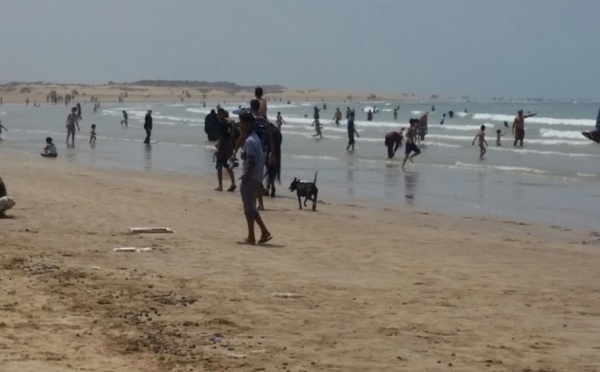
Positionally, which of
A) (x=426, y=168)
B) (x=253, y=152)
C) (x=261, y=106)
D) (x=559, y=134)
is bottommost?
(x=426, y=168)

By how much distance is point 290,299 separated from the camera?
7531mm

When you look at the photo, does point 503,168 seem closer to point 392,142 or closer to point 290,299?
point 392,142

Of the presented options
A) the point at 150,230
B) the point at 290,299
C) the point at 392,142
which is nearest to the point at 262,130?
the point at 150,230

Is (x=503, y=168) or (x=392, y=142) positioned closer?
(x=503, y=168)

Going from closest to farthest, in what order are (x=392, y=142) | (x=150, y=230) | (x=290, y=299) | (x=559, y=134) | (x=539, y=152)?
(x=290, y=299), (x=150, y=230), (x=392, y=142), (x=539, y=152), (x=559, y=134)

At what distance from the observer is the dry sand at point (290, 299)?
583 centimetres

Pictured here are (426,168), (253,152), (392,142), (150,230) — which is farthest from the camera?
(392,142)

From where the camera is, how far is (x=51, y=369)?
529cm

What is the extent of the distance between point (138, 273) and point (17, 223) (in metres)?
3.79

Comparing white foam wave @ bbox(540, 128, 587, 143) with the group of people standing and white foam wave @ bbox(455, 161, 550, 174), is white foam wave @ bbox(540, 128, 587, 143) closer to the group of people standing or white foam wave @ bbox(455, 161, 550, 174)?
white foam wave @ bbox(455, 161, 550, 174)

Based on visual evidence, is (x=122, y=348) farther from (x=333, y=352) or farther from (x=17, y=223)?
(x=17, y=223)

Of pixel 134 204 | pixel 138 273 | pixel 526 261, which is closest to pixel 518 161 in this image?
pixel 134 204

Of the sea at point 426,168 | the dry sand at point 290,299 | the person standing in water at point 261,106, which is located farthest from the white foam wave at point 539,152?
the person standing in water at point 261,106

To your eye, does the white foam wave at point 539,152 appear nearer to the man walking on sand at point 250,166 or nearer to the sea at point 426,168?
the sea at point 426,168
